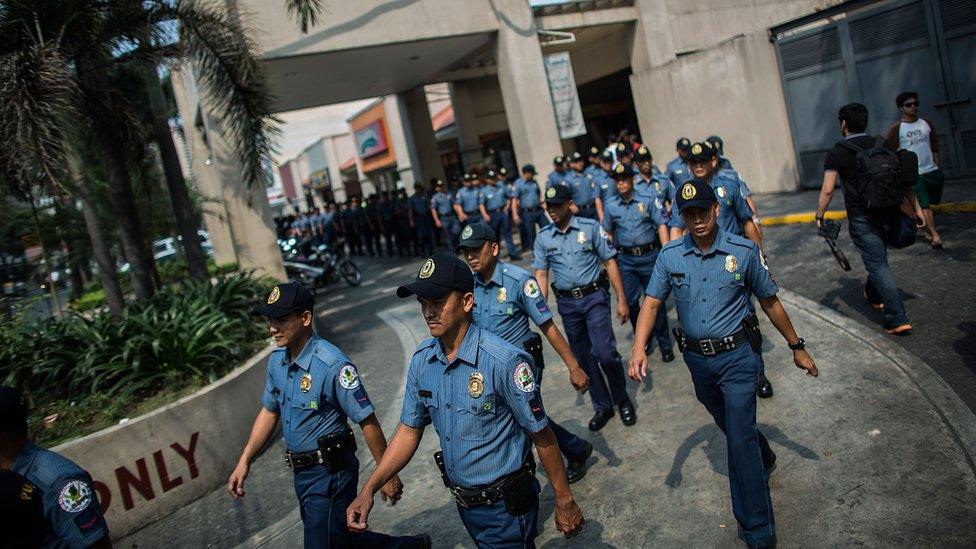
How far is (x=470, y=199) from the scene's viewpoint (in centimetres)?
1466

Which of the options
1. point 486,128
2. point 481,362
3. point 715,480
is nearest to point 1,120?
point 481,362

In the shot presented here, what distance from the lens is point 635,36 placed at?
17.8 metres

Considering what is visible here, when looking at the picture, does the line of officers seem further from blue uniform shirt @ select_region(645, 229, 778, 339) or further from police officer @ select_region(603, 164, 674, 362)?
police officer @ select_region(603, 164, 674, 362)

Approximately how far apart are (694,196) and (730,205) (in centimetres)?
237

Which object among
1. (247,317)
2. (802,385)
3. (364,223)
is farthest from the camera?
(364,223)

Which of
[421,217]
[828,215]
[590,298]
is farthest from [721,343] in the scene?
[421,217]

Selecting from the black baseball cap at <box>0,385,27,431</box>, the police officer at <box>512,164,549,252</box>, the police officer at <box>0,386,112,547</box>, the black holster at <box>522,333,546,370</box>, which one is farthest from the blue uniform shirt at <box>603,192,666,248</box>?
the police officer at <box>512,164,549,252</box>

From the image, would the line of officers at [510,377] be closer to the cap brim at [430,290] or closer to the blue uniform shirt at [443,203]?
the cap brim at [430,290]

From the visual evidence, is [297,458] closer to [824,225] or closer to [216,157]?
[824,225]

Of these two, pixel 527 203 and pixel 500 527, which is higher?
pixel 527 203

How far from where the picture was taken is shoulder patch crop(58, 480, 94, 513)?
2824mm

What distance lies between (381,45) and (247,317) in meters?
7.95

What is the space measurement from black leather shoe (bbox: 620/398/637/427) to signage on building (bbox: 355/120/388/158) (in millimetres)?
26943

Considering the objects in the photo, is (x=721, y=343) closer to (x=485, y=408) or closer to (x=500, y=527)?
(x=485, y=408)
